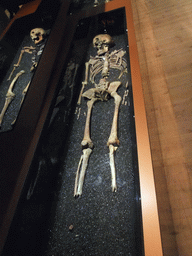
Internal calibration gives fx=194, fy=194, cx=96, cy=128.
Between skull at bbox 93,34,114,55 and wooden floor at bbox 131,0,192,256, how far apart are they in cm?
40

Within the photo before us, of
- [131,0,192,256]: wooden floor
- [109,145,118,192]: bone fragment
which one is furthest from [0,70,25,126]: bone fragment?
[131,0,192,256]: wooden floor

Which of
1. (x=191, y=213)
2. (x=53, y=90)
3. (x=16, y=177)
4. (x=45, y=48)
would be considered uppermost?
(x=45, y=48)

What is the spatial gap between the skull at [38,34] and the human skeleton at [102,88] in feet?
2.53

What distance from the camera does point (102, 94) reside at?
188 cm

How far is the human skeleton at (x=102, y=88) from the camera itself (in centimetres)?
145

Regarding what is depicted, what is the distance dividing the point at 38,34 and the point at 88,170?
2.17 meters

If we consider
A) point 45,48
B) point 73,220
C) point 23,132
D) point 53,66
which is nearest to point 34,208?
point 73,220

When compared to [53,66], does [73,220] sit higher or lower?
lower

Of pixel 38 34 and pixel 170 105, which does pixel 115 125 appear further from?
pixel 38 34

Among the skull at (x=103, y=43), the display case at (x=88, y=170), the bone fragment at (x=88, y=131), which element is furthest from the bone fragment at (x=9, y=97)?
the skull at (x=103, y=43)

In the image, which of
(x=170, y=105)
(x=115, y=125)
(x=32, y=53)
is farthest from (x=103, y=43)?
(x=115, y=125)

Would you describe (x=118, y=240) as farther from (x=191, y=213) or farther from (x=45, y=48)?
(x=45, y=48)

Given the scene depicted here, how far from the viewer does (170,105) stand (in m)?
1.78

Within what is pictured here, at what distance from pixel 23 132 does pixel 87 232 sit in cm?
99
